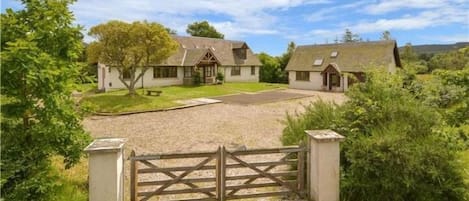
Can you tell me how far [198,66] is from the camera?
33.3 meters

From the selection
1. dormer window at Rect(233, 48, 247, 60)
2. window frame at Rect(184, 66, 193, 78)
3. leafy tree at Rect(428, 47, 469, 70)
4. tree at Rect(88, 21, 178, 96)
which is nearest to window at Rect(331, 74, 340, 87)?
leafy tree at Rect(428, 47, 469, 70)

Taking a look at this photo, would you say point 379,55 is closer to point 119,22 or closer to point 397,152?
point 119,22

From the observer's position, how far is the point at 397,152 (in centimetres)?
587

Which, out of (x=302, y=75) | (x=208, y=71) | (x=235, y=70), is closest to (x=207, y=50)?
(x=208, y=71)

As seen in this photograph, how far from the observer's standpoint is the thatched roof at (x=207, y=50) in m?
32.3

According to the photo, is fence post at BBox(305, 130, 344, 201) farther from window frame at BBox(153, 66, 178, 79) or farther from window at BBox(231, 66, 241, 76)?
window at BBox(231, 66, 241, 76)

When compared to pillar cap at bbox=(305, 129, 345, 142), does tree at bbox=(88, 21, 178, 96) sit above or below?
above

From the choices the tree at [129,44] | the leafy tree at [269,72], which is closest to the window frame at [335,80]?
the leafy tree at [269,72]

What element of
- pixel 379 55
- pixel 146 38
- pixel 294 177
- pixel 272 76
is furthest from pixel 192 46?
pixel 294 177

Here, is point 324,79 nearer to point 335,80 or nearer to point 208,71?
point 335,80

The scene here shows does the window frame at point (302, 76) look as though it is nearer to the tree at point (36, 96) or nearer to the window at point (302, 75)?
the window at point (302, 75)

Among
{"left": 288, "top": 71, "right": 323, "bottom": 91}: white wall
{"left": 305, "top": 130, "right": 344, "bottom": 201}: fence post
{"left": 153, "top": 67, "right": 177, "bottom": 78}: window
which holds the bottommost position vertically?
{"left": 305, "top": 130, "right": 344, "bottom": 201}: fence post

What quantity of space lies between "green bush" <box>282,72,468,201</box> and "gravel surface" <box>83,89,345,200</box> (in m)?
2.49

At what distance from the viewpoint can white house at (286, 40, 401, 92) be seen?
99.2 ft
